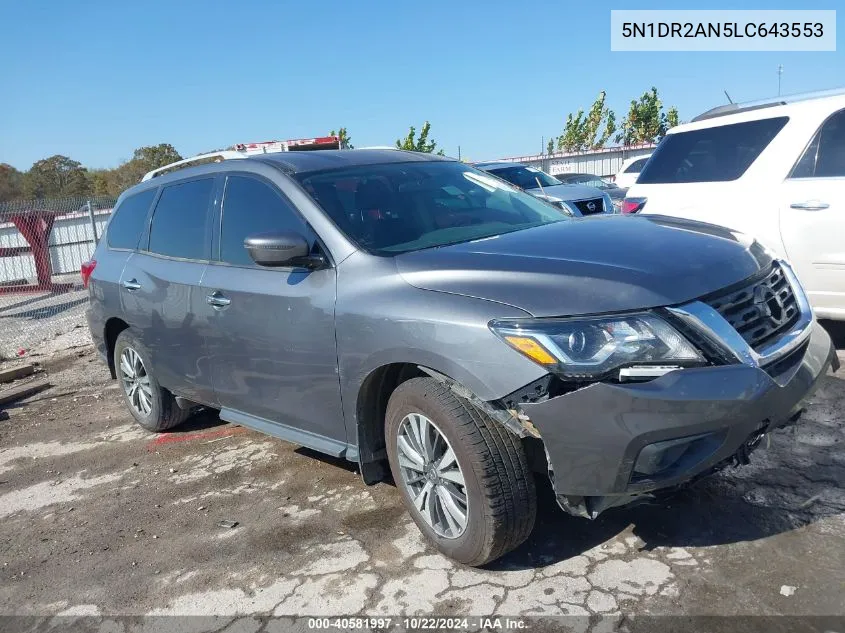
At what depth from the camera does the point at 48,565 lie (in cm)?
361

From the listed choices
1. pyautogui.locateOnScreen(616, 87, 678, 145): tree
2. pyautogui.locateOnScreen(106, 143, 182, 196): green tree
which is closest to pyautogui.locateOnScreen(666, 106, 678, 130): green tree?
pyautogui.locateOnScreen(616, 87, 678, 145): tree

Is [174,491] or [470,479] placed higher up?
[470,479]

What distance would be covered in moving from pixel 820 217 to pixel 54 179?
60.9 meters

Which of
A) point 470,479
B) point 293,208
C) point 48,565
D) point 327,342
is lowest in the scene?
point 48,565

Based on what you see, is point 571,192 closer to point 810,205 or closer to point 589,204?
point 589,204

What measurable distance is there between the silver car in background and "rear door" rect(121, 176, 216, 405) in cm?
571

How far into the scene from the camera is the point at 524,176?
1255 centimetres

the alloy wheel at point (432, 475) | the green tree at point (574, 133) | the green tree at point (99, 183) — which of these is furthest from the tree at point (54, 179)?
the alloy wheel at point (432, 475)

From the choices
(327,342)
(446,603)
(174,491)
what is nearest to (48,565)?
(174,491)

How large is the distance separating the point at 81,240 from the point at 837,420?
13567 mm

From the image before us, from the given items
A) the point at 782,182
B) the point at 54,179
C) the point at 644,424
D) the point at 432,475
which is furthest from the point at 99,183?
the point at 644,424

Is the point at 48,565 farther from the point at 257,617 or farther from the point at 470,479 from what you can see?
the point at 470,479

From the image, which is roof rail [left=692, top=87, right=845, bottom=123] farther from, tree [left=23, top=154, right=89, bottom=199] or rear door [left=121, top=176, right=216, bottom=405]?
tree [left=23, top=154, right=89, bottom=199]

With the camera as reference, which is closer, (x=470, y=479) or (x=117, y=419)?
(x=470, y=479)
